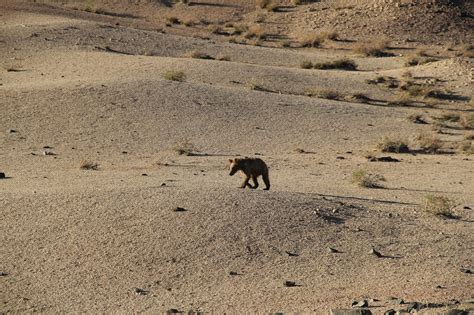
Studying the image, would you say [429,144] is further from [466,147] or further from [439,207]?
[439,207]

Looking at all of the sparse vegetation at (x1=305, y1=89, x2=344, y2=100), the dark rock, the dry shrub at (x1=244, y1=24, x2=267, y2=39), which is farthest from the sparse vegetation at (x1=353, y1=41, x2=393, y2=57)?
the dark rock

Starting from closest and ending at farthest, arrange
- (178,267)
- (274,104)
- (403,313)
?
(403,313) → (178,267) → (274,104)

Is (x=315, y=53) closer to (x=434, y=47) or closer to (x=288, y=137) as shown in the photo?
(x=434, y=47)

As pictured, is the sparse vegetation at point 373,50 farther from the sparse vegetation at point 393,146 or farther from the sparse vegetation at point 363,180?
the sparse vegetation at point 363,180

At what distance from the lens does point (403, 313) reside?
13.1 meters

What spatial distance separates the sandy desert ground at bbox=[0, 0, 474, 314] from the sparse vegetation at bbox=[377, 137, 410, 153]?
0.26m

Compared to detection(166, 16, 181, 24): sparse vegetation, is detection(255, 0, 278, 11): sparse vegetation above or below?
above

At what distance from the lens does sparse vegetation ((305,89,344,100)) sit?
1443 inches

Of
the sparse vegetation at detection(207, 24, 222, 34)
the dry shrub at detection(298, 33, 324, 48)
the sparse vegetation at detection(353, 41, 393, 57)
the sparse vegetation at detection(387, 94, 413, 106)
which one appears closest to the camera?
the sparse vegetation at detection(387, 94, 413, 106)

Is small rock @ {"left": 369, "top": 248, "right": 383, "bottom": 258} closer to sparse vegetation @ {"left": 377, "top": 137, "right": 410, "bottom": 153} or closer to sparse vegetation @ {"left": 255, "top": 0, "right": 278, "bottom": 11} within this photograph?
sparse vegetation @ {"left": 377, "top": 137, "right": 410, "bottom": 153}

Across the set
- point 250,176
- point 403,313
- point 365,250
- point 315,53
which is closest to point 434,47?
point 315,53

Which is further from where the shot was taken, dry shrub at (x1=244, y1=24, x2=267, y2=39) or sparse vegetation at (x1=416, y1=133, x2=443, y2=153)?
dry shrub at (x1=244, y1=24, x2=267, y2=39)

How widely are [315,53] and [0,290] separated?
127 feet

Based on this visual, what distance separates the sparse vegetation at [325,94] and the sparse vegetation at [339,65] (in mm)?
7694
